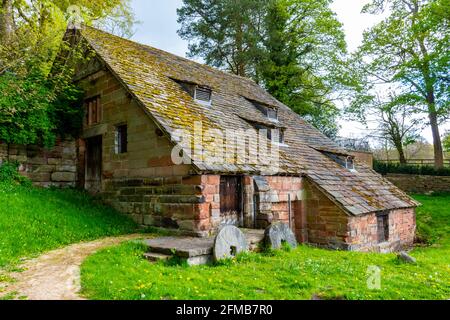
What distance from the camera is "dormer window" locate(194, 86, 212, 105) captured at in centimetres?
1238

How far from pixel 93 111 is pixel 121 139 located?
2311 mm

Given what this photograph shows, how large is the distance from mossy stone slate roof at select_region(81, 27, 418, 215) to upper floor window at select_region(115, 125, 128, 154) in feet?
5.63

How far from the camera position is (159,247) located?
7.31m

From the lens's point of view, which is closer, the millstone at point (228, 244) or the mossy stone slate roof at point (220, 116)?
the millstone at point (228, 244)

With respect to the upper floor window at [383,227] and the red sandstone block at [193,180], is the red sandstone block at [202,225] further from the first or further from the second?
the upper floor window at [383,227]

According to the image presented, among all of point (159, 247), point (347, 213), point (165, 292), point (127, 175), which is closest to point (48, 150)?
point (127, 175)

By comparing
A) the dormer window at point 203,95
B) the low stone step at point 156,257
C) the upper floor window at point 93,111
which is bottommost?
the low stone step at point 156,257

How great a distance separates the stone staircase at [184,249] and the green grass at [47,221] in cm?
211

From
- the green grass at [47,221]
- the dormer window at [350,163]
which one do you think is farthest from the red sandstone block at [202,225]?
the dormer window at [350,163]

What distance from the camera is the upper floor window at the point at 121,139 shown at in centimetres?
1136

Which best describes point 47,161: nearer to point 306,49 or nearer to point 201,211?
point 201,211

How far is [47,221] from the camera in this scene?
881cm
